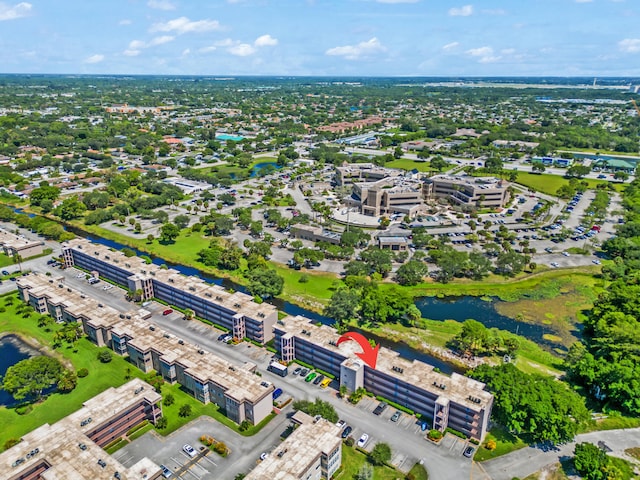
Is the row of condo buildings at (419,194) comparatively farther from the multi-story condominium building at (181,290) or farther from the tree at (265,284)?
the multi-story condominium building at (181,290)

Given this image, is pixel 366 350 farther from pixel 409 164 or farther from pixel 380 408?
pixel 409 164

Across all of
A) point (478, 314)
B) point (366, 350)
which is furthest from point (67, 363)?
point (478, 314)

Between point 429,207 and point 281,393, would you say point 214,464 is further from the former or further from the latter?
point 429,207

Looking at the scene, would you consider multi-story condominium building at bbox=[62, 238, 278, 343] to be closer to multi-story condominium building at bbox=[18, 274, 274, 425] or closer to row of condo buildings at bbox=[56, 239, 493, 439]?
row of condo buildings at bbox=[56, 239, 493, 439]

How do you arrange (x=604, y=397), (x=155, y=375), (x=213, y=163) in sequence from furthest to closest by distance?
(x=213, y=163) < (x=155, y=375) < (x=604, y=397)

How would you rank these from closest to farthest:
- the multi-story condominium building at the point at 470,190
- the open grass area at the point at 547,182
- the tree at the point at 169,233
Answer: the tree at the point at 169,233 → the multi-story condominium building at the point at 470,190 → the open grass area at the point at 547,182

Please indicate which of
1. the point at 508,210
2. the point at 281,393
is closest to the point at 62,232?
the point at 281,393

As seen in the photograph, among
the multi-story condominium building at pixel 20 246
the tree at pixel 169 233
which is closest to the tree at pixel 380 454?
the tree at pixel 169 233
